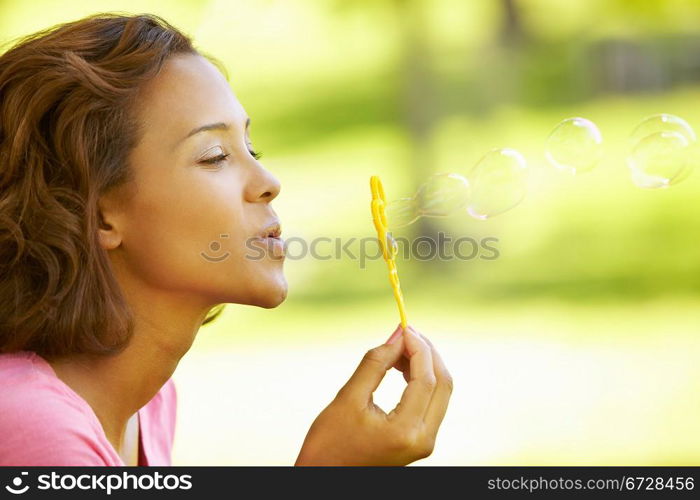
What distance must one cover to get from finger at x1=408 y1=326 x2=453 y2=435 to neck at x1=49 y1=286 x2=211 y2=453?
0.42 m

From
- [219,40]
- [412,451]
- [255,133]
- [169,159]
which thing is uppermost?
[219,40]

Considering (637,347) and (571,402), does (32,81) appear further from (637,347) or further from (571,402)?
(637,347)

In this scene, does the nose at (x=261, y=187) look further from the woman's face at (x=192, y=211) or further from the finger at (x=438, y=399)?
the finger at (x=438, y=399)

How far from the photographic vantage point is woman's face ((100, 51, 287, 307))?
5.63 ft

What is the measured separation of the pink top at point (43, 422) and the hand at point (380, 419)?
34cm

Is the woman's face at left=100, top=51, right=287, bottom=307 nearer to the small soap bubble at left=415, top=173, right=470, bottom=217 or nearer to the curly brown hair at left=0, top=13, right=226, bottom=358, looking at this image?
the curly brown hair at left=0, top=13, right=226, bottom=358


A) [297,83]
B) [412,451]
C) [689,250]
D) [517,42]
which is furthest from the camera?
[297,83]

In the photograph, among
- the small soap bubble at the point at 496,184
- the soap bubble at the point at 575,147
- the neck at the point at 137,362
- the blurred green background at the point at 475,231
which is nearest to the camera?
the neck at the point at 137,362

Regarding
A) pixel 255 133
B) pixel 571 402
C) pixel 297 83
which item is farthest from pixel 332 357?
pixel 297 83

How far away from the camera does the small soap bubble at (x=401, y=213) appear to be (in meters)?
2.29

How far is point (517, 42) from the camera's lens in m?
10.7

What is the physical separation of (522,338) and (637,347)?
0.72 metres
